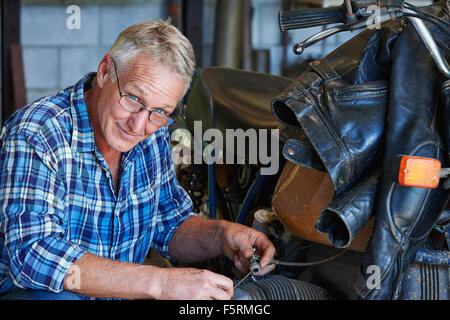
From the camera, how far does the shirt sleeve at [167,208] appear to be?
5.55 ft

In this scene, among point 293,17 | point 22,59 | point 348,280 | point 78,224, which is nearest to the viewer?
point 293,17

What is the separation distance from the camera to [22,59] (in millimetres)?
4953

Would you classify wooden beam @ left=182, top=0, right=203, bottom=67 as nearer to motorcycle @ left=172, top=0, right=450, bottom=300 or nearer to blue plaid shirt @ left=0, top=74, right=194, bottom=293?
blue plaid shirt @ left=0, top=74, right=194, bottom=293

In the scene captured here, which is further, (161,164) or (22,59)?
(22,59)

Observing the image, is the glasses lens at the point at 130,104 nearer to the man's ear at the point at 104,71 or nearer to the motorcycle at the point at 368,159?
the man's ear at the point at 104,71

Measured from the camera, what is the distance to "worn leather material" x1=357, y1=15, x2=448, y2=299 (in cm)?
104

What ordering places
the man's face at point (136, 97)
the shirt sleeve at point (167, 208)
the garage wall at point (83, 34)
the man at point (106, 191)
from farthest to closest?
the garage wall at point (83, 34) → the shirt sleeve at point (167, 208) → the man's face at point (136, 97) → the man at point (106, 191)

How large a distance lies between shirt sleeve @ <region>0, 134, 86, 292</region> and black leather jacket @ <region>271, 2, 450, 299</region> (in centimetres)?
58

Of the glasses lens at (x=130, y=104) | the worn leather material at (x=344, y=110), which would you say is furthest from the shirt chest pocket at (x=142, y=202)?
the worn leather material at (x=344, y=110)

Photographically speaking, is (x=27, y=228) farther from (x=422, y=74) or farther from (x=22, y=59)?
(x=22, y=59)

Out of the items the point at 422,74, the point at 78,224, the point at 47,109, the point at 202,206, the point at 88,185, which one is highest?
the point at 422,74

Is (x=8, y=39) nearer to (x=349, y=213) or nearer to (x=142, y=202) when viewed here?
(x=142, y=202)
